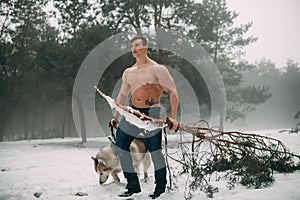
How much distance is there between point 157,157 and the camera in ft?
12.4

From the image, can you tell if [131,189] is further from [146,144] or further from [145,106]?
[145,106]

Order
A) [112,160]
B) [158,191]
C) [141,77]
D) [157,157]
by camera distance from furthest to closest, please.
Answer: [112,160] < [141,77] < [157,157] < [158,191]

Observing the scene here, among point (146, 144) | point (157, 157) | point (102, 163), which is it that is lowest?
point (102, 163)

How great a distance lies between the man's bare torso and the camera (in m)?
3.85

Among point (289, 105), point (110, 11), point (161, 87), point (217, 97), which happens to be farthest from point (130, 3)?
point (289, 105)

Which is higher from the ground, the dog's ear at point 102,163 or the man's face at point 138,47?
the man's face at point 138,47

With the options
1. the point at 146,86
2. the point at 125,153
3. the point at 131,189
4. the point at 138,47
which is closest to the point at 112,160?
the point at 125,153

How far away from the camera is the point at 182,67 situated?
14234 mm

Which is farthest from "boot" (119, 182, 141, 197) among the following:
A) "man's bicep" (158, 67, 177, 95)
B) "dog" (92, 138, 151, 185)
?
"man's bicep" (158, 67, 177, 95)

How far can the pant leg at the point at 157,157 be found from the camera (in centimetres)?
374

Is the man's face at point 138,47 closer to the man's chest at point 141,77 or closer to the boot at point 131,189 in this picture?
the man's chest at point 141,77

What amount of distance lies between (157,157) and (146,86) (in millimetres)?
1014

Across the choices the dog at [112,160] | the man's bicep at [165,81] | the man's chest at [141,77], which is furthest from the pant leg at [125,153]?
the man's bicep at [165,81]

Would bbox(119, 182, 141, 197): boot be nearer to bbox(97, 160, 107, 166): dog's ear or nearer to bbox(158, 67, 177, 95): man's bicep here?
bbox(97, 160, 107, 166): dog's ear
